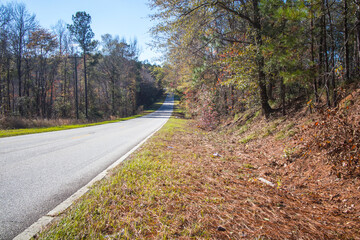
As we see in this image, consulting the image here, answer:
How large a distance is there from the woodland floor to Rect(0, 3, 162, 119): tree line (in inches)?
685

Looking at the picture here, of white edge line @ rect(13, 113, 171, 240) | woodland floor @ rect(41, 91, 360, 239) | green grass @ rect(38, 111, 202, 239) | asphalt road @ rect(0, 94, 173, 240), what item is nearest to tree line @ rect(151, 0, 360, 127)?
woodland floor @ rect(41, 91, 360, 239)

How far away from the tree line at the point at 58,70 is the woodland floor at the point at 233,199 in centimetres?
1740

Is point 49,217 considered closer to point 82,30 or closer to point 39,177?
point 39,177

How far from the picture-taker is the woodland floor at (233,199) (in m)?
2.01

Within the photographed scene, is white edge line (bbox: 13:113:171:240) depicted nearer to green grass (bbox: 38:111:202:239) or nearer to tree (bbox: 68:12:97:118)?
green grass (bbox: 38:111:202:239)

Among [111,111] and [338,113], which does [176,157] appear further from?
[111,111]

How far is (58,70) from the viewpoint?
30.5m

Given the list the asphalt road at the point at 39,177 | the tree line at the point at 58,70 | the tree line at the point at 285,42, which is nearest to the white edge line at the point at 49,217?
the asphalt road at the point at 39,177

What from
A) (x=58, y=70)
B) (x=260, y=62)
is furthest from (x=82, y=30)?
(x=260, y=62)

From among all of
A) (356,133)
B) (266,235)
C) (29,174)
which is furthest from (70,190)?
(356,133)

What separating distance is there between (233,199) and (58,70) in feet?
116

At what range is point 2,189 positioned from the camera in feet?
10.1

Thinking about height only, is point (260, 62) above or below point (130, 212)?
above

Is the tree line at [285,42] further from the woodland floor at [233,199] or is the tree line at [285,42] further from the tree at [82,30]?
the tree at [82,30]
